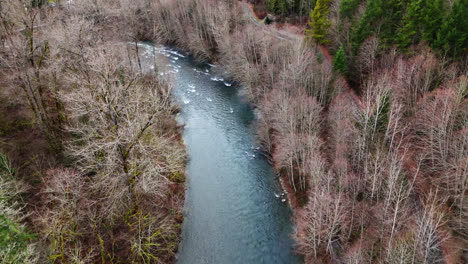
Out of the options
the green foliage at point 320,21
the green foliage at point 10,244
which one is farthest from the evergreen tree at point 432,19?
the green foliage at point 10,244

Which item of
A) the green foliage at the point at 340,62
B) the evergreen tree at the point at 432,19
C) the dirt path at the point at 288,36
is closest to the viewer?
the evergreen tree at the point at 432,19

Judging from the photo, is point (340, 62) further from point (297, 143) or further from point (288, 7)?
point (288, 7)

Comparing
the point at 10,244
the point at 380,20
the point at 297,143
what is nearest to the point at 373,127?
the point at 297,143

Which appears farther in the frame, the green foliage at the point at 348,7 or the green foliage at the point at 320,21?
the green foliage at the point at 320,21

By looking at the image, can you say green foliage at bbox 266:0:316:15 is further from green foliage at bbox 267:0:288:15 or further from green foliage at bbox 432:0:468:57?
green foliage at bbox 432:0:468:57

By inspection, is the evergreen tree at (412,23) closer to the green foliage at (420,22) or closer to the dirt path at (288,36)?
the green foliage at (420,22)

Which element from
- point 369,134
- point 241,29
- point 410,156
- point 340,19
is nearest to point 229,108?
point 241,29
